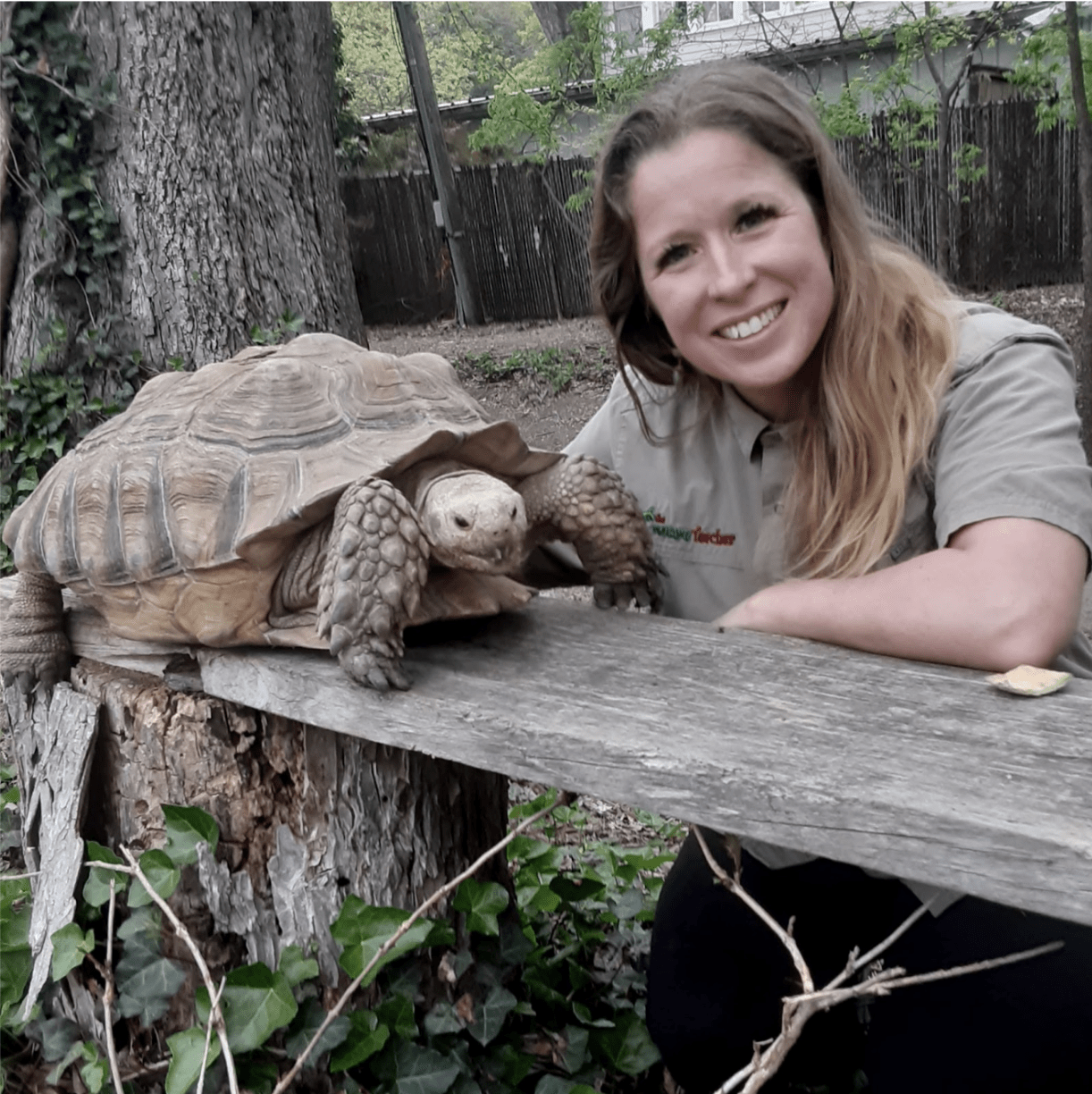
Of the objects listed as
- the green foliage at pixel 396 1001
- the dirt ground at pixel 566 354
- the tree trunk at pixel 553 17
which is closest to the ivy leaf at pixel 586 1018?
the green foliage at pixel 396 1001

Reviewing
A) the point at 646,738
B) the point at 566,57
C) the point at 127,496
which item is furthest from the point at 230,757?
the point at 566,57

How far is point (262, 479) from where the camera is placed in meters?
1.57

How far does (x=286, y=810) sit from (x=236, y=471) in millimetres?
653

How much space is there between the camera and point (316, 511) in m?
1.53

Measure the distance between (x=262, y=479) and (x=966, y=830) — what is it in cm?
110

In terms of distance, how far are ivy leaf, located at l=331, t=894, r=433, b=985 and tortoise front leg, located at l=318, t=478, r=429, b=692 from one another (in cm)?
44

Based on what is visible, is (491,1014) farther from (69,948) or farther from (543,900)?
(69,948)

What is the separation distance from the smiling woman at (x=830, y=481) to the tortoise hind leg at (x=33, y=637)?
124cm

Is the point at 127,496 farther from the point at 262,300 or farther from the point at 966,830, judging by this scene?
the point at 262,300

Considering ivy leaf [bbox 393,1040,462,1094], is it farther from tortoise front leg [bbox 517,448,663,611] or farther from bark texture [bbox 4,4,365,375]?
bark texture [bbox 4,4,365,375]

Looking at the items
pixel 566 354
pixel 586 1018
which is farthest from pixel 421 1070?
pixel 566 354

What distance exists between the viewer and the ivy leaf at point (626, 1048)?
6.75 feet

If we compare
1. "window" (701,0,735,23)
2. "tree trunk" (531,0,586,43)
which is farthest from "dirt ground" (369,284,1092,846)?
"tree trunk" (531,0,586,43)

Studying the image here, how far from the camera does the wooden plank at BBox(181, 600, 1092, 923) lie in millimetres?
1023
